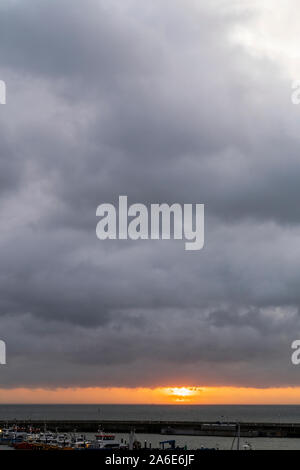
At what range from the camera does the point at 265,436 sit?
166 metres

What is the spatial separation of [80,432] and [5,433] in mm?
51317

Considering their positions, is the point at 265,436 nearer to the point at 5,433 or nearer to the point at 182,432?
the point at 182,432
